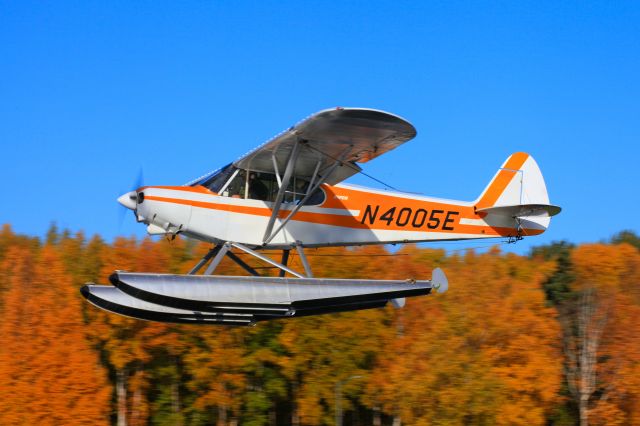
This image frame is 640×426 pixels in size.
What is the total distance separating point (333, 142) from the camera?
45.5 ft

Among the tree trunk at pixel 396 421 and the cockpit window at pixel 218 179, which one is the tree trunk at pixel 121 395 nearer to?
the tree trunk at pixel 396 421

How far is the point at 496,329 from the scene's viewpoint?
34625 millimetres

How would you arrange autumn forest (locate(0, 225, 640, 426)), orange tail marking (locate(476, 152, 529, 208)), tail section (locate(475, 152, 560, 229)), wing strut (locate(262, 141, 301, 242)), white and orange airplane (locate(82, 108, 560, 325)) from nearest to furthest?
white and orange airplane (locate(82, 108, 560, 325)), wing strut (locate(262, 141, 301, 242)), tail section (locate(475, 152, 560, 229)), orange tail marking (locate(476, 152, 529, 208)), autumn forest (locate(0, 225, 640, 426))

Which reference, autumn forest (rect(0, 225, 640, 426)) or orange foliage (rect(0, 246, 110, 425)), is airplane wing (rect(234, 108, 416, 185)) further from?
orange foliage (rect(0, 246, 110, 425))

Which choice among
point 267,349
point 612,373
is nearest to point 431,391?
point 267,349

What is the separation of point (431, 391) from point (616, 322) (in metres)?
12.6

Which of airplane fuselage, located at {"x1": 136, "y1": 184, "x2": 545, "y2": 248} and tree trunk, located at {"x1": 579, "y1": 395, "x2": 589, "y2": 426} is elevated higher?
airplane fuselage, located at {"x1": 136, "y1": 184, "x2": 545, "y2": 248}

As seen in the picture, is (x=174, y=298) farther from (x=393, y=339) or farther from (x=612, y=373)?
(x=612, y=373)

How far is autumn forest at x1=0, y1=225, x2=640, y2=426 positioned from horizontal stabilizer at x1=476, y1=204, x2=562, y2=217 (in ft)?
51.7

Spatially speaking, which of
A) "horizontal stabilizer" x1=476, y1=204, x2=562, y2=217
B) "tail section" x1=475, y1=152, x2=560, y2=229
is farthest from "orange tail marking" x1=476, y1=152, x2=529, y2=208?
"horizontal stabilizer" x1=476, y1=204, x2=562, y2=217

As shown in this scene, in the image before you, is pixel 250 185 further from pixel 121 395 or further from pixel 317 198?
pixel 121 395

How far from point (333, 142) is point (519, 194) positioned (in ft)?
17.5

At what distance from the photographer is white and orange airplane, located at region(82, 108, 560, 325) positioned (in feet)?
43.7

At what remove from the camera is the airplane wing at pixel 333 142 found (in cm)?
1277
